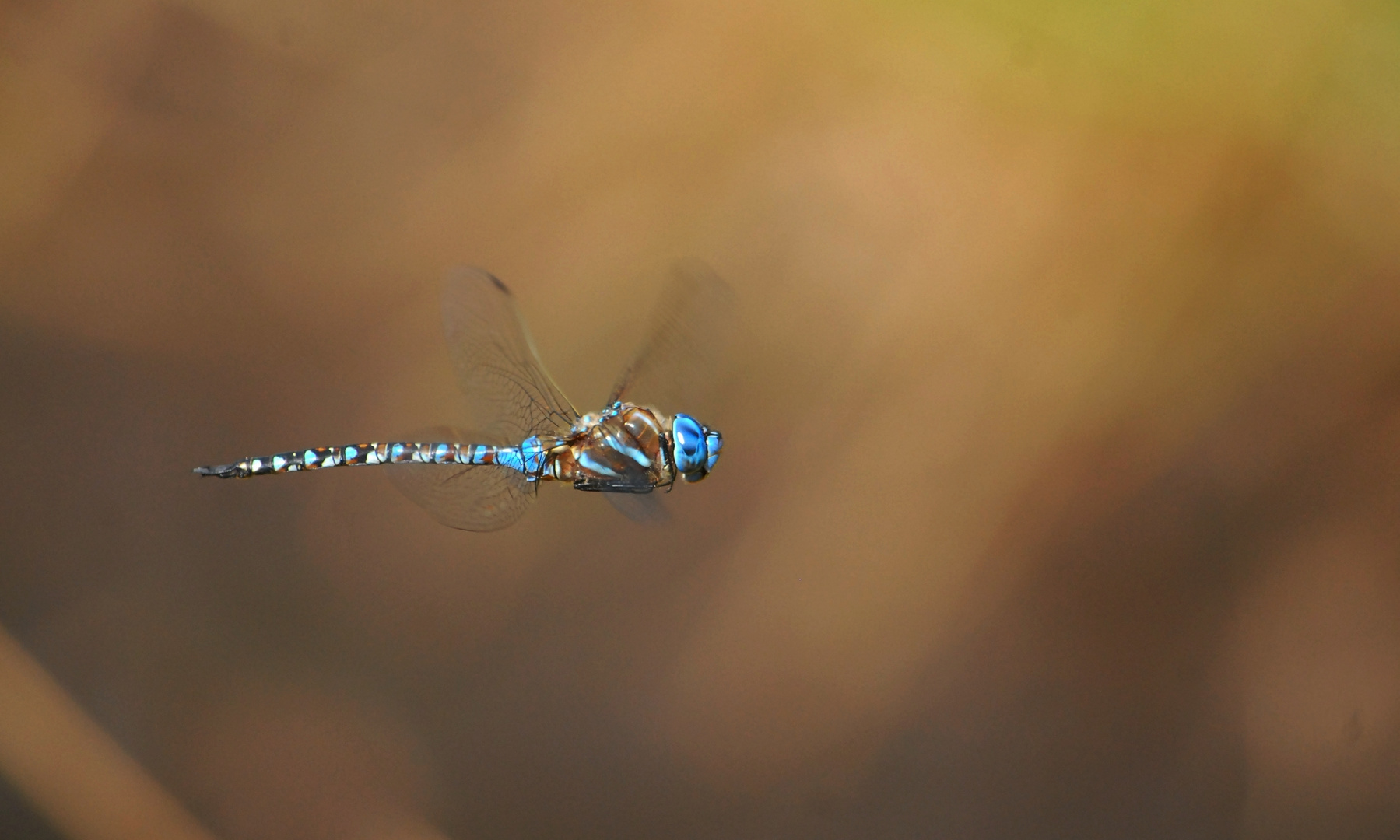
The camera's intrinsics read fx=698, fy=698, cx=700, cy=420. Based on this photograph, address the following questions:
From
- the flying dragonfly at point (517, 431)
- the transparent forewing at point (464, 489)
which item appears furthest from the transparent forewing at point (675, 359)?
the transparent forewing at point (464, 489)

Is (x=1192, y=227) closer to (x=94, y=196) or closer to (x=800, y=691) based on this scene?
(x=800, y=691)

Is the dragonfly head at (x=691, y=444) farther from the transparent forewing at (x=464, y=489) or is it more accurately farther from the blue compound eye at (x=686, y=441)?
the transparent forewing at (x=464, y=489)

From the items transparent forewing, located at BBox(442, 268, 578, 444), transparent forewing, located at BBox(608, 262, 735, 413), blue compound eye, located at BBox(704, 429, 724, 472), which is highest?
transparent forewing, located at BBox(608, 262, 735, 413)

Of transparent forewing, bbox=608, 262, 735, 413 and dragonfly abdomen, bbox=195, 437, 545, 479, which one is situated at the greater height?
transparent forewing, bbox=608, 262, 735, 413

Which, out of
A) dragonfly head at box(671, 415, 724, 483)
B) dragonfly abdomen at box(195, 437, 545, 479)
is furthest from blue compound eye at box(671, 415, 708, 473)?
dragonfly abdomen at box(195, 437, 545, 479)

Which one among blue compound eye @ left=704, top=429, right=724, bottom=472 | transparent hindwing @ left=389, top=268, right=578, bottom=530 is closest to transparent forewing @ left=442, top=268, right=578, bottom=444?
transparent hindwing @ left=389, top=268, right=578, bottom=530

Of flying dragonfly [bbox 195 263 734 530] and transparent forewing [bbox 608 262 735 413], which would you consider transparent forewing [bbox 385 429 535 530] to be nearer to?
flying dragonfly [bbox 195 263 734 530]

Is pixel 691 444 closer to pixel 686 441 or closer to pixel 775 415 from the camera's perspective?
pixel 686 441
